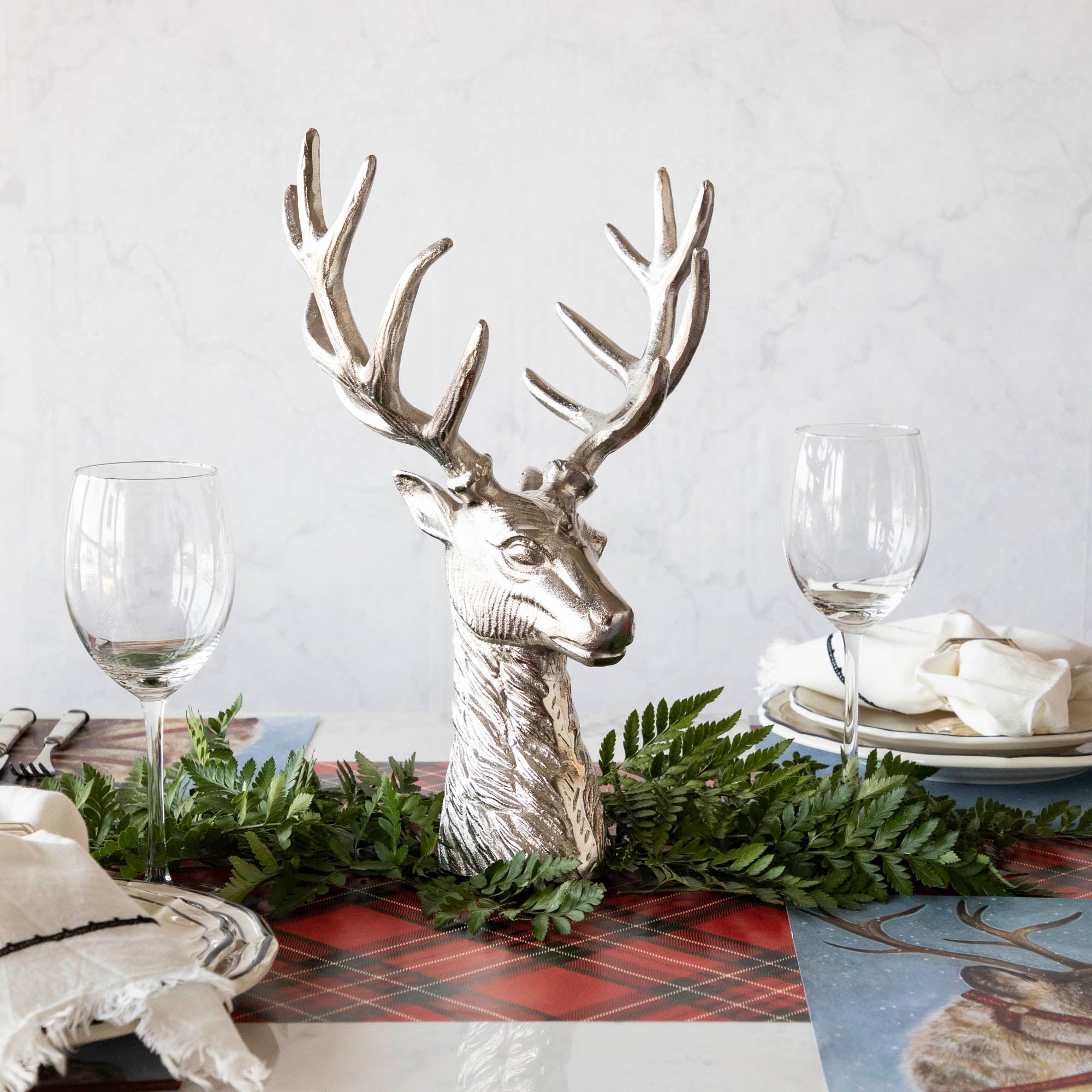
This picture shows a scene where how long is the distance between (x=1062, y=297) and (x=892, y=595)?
2.13 meters

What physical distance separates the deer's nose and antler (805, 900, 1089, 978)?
20 cm

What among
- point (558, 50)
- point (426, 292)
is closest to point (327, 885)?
point (426, 292)

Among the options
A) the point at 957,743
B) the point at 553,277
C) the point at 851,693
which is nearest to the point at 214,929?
the point at 851,693

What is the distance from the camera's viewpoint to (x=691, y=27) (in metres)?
2.64

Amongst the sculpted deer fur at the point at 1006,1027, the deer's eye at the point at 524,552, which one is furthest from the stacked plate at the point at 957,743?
the deer's eye at the point at 524,552

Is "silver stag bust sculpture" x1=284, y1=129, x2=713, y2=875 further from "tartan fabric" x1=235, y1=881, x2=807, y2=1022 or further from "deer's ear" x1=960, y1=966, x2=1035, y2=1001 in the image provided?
"deer's ear" x1=960, y1=966, x2=1035, y2=1001

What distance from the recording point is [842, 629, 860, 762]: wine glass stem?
2.92 ft

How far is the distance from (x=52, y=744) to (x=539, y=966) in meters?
0.56

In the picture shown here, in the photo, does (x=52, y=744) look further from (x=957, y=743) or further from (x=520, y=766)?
(x=957, y=743)

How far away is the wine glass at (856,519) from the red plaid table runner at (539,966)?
0.66 feet

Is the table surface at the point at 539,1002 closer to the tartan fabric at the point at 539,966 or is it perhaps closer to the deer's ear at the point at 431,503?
the tartan fabric at the point at 539,966

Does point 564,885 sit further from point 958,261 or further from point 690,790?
point 958,261

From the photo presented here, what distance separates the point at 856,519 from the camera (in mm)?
854

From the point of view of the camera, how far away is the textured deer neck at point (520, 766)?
0.75 m
